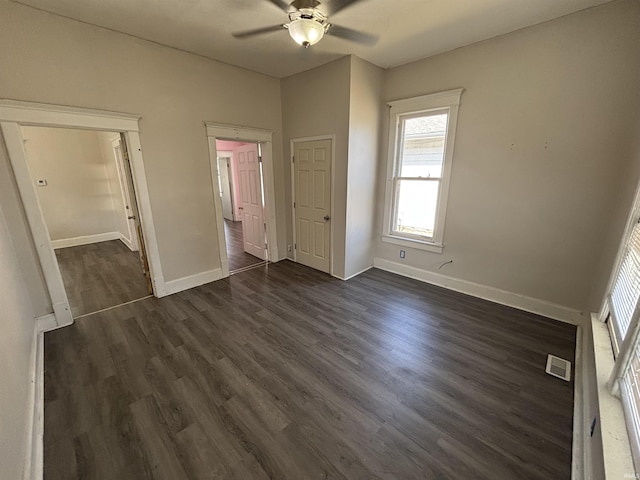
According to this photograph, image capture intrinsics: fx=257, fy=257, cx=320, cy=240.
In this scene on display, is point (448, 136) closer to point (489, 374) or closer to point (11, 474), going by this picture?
point (489, 374)

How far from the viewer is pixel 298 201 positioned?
441 cm

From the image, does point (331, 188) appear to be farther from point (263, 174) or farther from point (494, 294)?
point (494, 294)

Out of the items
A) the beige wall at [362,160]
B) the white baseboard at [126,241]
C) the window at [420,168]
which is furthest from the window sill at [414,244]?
the white baseboard at [126,241]

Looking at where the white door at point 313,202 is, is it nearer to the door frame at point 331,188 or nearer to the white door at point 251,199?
the door frame at point 331,188

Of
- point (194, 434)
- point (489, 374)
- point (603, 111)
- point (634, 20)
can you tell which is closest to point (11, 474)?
point (194, 434)

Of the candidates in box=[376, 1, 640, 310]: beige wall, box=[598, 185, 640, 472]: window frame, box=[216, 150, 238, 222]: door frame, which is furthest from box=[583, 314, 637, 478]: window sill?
box=[216, 150, 238, 222]: door frame

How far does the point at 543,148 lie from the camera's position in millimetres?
2719

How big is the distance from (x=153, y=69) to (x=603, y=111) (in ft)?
15.4

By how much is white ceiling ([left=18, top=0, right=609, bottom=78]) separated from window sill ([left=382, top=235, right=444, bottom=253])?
2451 millimetres

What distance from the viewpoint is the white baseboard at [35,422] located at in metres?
1.37

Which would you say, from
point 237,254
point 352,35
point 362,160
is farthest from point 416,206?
point 237,254

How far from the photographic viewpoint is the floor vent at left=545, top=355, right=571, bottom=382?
2104mm

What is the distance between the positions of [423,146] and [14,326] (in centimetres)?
451

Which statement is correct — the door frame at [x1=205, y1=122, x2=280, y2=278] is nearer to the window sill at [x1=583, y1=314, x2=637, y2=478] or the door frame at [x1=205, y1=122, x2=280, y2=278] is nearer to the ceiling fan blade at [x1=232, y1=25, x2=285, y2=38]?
the ceiling fan blade at [x1=232, y1=25, x2=285, y2=38]
